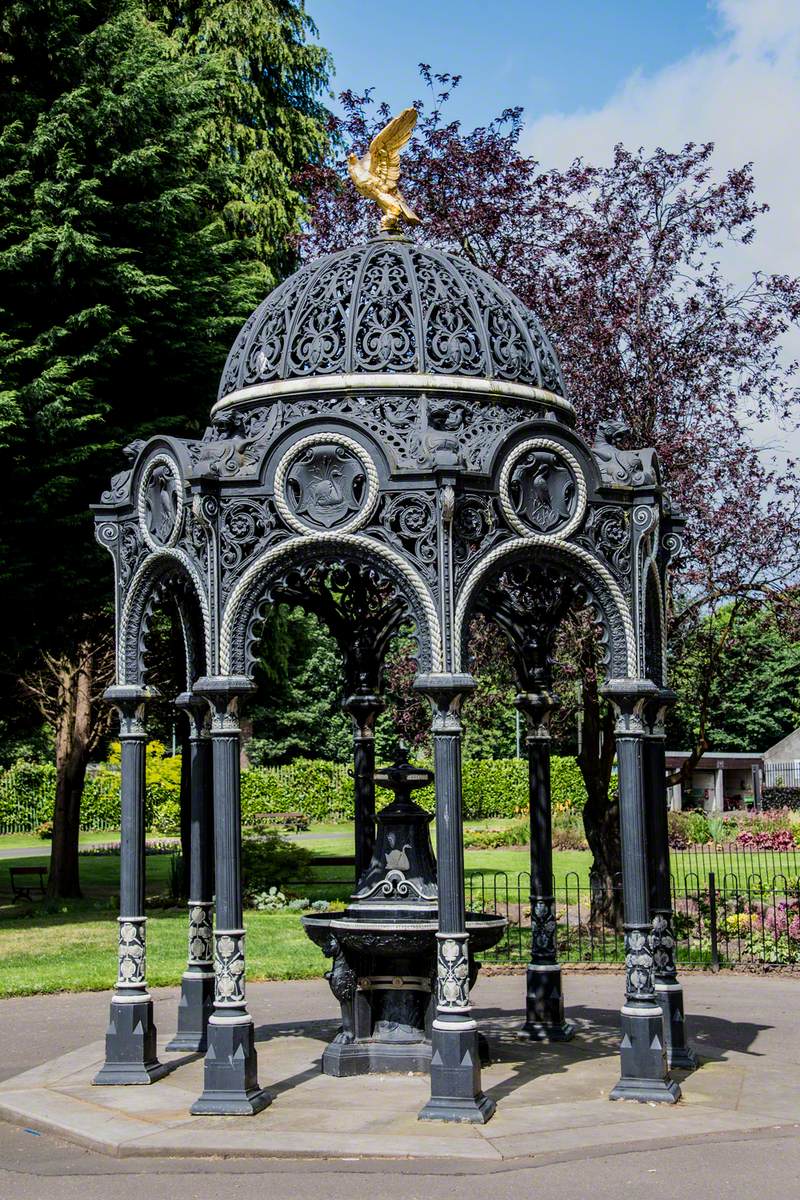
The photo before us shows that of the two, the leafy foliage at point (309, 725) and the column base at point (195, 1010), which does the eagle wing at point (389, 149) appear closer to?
the column base at point (195, 1010)

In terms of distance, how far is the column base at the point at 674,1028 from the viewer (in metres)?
10.7

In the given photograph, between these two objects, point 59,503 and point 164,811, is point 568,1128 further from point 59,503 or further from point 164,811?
point 164,811

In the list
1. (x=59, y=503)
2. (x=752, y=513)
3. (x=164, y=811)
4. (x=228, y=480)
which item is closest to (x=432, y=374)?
(x=228, y=480)

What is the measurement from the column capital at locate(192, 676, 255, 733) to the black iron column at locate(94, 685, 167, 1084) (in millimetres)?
1169

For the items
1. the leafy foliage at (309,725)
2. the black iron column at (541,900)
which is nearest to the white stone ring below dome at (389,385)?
the black iron column at (541,900)

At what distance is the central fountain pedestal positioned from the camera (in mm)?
10250

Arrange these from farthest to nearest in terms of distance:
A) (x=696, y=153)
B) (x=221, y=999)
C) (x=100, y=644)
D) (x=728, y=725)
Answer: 1. (x=728, y=725)
2. (x=100, y=644)
3. (x=696, y=153)
4. (x=221, y=999)

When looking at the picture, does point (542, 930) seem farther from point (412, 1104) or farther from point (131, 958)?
point (131, 958)

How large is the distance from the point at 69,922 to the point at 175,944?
3.29 meters

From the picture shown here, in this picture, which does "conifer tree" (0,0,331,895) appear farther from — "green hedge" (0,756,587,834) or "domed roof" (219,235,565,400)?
"green hedge" (0,756,587,834)

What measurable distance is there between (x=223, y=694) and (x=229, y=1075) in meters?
2.48

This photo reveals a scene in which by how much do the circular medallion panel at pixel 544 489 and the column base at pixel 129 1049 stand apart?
14.7ft

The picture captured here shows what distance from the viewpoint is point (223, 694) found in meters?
9.50

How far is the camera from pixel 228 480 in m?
9.66
